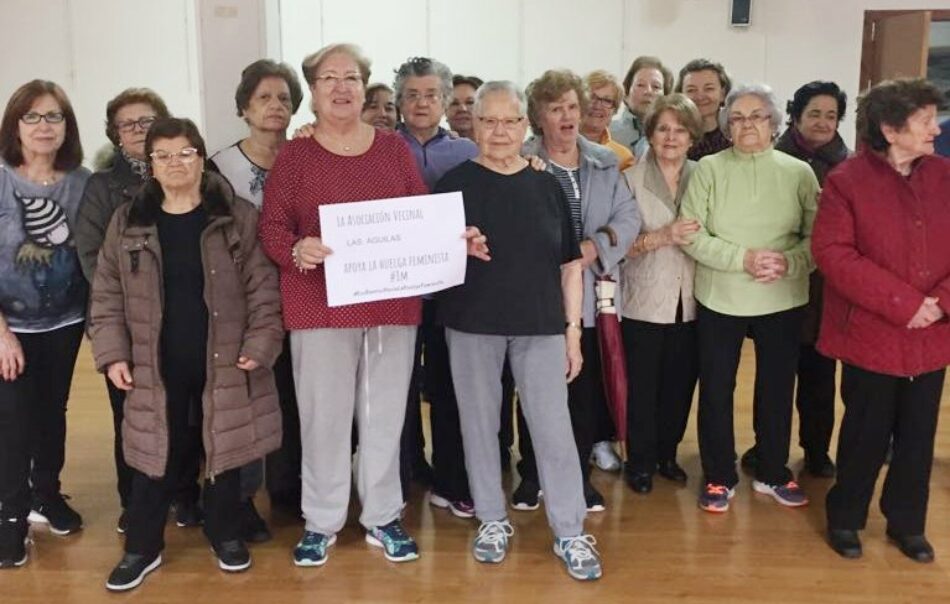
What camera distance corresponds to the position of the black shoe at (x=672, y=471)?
3.40 metres

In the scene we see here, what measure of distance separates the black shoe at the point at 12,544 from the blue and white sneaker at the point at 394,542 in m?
1.10

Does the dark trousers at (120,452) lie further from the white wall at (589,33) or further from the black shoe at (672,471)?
the white wall at (589,33)

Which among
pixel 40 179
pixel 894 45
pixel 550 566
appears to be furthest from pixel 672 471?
pixel 894 45

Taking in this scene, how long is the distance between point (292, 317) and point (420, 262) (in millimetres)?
407

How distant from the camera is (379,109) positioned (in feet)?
11.9

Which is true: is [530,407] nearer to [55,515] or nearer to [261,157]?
[261,157]

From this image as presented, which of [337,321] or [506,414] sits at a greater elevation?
[337,321]

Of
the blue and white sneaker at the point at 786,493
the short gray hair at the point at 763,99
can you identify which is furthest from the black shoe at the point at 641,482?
the short gray hair at the point at 763,99

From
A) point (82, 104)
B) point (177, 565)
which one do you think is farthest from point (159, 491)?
point (82, 104)

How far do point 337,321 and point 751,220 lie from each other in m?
1.41

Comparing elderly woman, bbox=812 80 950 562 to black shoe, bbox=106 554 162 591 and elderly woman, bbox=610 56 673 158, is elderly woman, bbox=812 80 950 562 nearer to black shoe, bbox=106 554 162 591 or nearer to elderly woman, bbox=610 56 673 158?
elderly woman, bbox=610 56 673 158

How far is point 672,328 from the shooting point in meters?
3.18

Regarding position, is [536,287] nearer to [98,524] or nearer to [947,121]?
[98,524]

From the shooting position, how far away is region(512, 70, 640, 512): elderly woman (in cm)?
286
